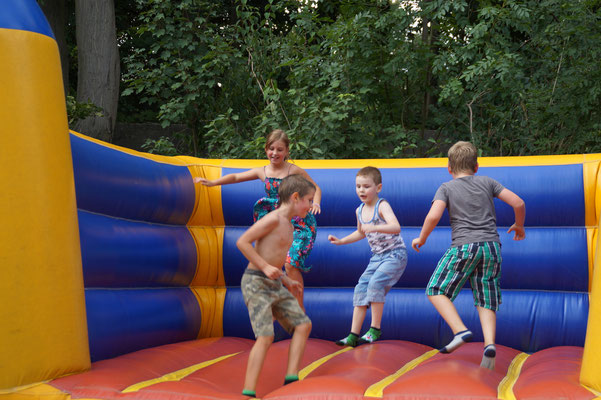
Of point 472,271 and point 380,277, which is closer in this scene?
point 472,271

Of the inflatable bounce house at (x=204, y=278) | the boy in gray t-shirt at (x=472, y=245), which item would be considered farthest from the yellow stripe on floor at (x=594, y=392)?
the boy in gray t-shirt at (x=472, y=245)

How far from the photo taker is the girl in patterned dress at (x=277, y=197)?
135 inches

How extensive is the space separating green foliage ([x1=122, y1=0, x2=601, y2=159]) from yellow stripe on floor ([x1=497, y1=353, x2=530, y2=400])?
2654mm

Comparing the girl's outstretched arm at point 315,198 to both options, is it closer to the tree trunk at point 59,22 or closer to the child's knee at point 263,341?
the child's knee at point 263,341

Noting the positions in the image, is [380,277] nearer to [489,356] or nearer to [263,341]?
[489,356]

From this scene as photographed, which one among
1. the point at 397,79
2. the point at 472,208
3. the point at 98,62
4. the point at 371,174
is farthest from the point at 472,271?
the point at 98,62

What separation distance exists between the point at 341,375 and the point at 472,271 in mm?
779

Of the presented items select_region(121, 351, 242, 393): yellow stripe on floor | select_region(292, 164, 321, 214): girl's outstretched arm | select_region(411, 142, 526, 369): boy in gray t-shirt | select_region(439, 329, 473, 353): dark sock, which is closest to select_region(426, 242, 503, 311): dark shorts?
select_region(411, 142, 526, 369): boy in gray t-shirt

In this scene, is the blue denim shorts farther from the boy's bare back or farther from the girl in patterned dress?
the boy's bare back

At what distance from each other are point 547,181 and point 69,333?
255 centimetres

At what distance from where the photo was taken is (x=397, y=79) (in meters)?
6.13

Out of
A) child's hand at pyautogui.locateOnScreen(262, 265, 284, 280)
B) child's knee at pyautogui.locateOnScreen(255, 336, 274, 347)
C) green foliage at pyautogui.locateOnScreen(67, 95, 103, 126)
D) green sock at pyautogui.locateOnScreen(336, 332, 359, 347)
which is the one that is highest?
green foliage at pyautogui.locateOnScreen(67, 95, 103, 126)

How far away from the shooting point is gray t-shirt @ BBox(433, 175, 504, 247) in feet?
9.30

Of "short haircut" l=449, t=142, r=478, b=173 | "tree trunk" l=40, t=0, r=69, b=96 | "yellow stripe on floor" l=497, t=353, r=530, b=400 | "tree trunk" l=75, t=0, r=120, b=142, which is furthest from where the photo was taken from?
"tree trunk" l=40, t=0, r=69, b=96
